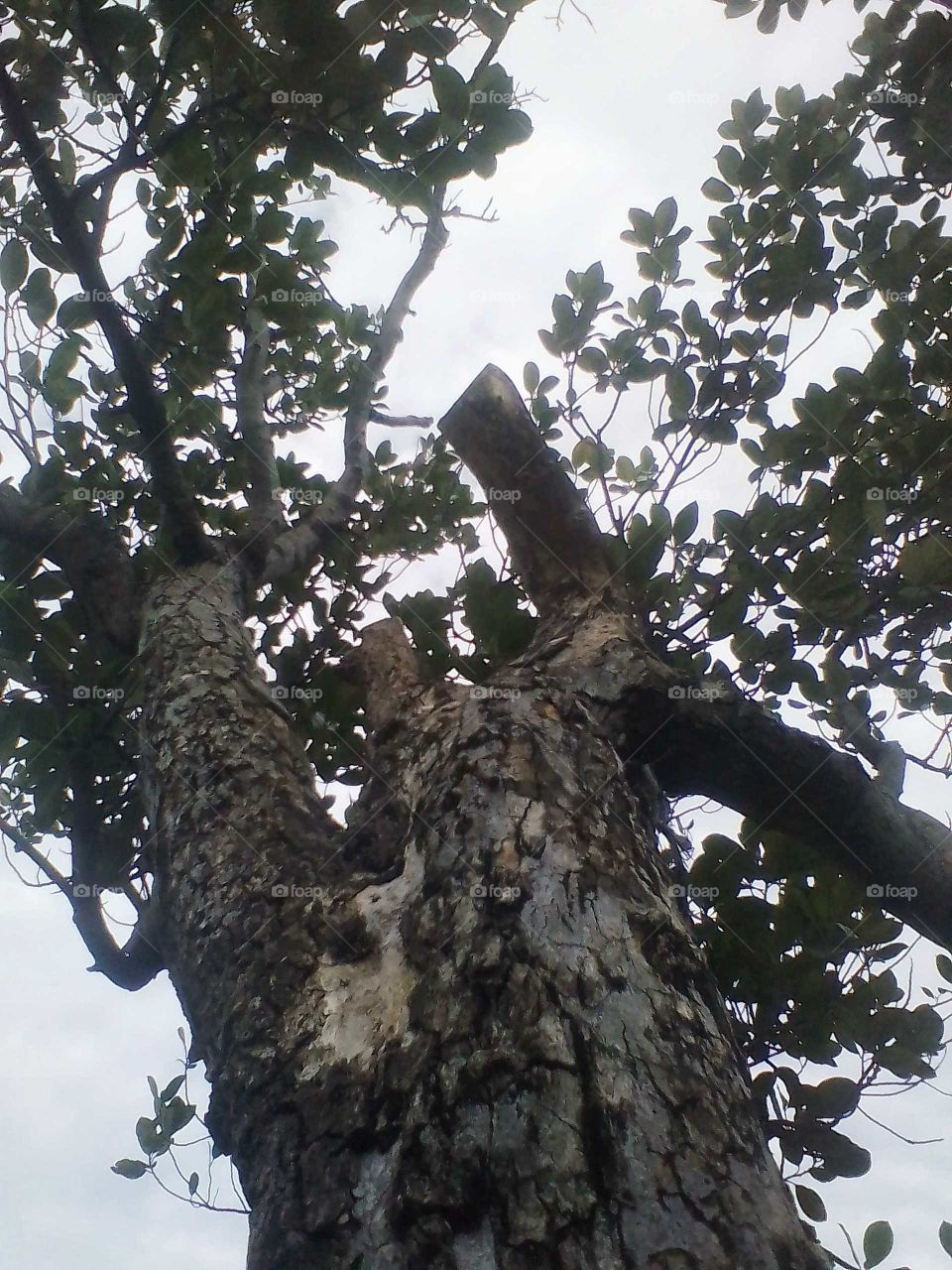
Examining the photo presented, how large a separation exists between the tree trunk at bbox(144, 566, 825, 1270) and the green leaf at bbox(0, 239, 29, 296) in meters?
1.70

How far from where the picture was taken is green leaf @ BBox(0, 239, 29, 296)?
2.51 metres

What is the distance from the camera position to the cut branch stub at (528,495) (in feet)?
6.73

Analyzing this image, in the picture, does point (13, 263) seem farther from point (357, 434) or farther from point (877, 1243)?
point (877, 1243)

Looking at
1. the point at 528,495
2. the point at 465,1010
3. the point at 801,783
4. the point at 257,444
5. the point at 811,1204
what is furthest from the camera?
the point at 257,444

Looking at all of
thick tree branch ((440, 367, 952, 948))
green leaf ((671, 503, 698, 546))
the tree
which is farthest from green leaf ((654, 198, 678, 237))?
thick tree branch ((440, 367, 952, 948))

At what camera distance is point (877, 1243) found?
1961mm

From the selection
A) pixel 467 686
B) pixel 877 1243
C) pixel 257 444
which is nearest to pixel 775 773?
pixel 467 686

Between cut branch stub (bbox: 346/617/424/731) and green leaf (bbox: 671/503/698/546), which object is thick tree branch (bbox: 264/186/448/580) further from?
green leaf (bbox: 671/503/698/546)

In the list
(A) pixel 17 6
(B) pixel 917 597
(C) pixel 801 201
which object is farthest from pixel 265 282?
(B) pixel 917 597

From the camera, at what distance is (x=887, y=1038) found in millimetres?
1883

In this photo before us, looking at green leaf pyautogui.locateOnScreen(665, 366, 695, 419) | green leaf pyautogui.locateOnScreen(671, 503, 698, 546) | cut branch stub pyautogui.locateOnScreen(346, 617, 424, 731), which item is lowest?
cut branch stub pyautogui.locateOnScreen(346, 617, 424, 731)

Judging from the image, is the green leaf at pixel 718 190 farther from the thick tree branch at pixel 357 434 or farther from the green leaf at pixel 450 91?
the green leaf at pixel 450 91

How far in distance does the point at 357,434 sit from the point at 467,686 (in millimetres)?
1558

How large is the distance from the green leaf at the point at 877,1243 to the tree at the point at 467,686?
11 millimetres
